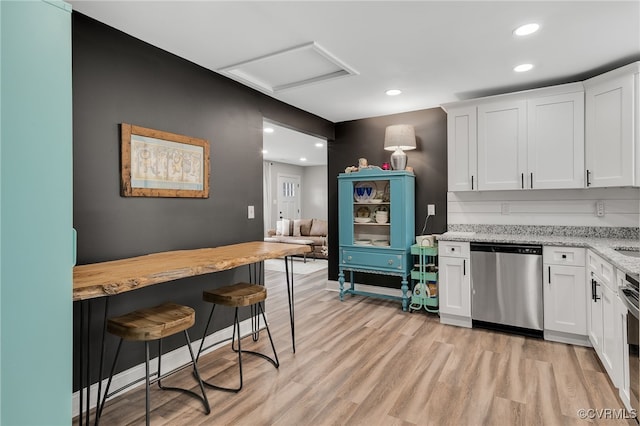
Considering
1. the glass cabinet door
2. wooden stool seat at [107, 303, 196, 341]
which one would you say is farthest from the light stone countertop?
wooden stool seat at [107, 303, 196, 341]

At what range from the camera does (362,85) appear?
3.38 meters

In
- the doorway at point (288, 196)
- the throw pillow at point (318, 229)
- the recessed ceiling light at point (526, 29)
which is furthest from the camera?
the doorway at point (288, 196)

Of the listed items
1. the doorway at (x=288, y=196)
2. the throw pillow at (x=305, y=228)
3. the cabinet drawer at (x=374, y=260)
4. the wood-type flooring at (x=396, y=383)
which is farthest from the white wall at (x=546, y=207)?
the doorway at (x=288, y=196)

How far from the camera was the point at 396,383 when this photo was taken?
239 cm

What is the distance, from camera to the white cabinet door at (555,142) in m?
3.14

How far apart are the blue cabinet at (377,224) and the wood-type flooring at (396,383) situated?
2.78ft

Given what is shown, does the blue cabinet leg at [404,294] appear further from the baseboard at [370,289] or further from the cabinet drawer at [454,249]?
the cabinet drawer at [454,249]

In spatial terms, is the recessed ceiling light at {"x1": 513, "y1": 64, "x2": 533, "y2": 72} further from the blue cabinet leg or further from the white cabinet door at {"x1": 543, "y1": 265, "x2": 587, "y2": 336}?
the blue cabinet leg

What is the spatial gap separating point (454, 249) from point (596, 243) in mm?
1116

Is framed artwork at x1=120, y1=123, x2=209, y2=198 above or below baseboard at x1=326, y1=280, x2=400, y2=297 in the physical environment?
above

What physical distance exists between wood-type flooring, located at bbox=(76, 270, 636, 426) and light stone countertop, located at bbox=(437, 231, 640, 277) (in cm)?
85

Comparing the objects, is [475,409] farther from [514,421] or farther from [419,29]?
[419,29]

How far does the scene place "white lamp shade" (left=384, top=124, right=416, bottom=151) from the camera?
4078 millimetres

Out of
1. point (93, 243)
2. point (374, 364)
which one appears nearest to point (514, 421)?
point (374, 364)
